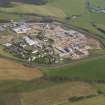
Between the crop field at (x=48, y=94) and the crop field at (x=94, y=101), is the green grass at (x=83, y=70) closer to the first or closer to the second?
the crop field at (x=48, y=94)

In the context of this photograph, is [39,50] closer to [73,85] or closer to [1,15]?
[73,85]

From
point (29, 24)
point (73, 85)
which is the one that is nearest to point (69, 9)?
point (29, 24)

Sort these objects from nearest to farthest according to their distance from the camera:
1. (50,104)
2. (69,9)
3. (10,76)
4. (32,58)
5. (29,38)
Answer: (50,104) → (10,76) → (32,58) → (29,38) → (69,9)

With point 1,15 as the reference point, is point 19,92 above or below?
below

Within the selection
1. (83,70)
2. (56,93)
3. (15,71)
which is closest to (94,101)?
(56,93)

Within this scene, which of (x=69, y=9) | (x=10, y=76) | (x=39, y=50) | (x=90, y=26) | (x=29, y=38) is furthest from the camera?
(x=69, y=9)

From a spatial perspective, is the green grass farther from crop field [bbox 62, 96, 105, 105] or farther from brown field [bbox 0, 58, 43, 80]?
crop field [bbox 62, 96, 105, 105]

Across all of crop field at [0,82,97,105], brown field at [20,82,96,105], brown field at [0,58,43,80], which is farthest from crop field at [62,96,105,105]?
brown field at [0,58,43,80]

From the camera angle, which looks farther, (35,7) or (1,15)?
(35,7)
